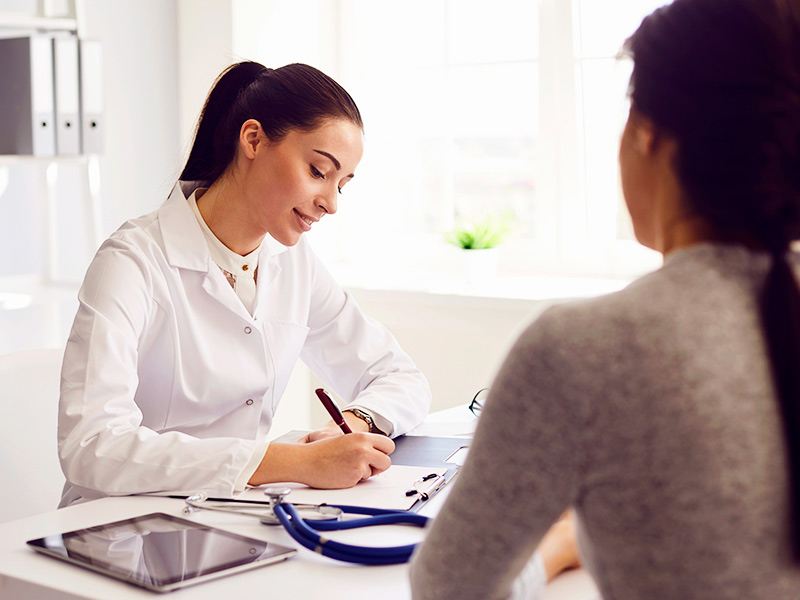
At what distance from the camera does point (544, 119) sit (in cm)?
295

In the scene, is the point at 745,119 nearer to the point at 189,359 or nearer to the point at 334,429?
the point at 334,429

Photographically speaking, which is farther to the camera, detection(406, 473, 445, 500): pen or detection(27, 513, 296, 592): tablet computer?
detection(406, 473, 445, 500): pen

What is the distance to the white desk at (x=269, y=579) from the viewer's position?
940 millimetres

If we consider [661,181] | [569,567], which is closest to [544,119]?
[569,567]

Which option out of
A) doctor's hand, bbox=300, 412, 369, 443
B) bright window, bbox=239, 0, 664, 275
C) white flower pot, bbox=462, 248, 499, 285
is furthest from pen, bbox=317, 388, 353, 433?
bright window, bbox=239, 0, 664, 275

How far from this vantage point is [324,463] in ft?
4.33

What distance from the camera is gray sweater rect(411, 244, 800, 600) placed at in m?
0.59

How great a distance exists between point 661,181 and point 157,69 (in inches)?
110

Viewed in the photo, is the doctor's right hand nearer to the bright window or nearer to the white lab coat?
the white lab coat

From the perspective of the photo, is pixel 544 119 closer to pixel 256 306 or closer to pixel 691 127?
pixel 256 306

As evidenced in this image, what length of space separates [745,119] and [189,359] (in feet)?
4.13

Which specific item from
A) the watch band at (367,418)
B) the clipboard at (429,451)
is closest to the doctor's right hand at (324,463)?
the clipboard at (429,451)

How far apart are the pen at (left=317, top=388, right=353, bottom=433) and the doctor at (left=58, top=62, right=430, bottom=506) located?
0.10ft

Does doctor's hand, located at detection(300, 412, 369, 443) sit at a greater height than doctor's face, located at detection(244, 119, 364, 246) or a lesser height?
lesser
